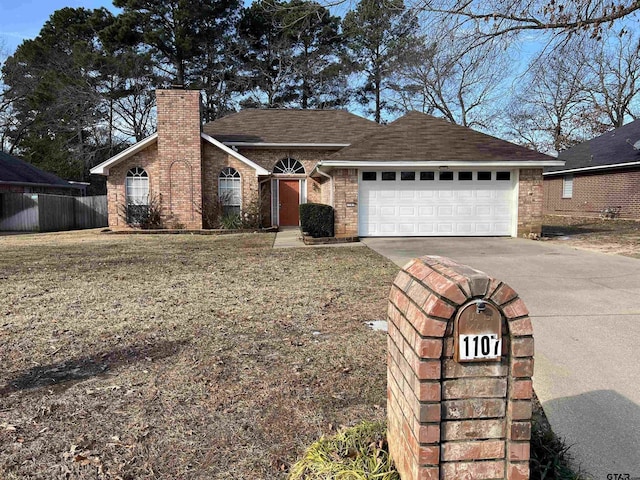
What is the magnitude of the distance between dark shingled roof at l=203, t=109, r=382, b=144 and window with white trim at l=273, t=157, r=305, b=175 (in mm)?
857

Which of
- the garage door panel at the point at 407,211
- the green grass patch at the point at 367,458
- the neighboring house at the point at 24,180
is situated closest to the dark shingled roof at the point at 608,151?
the garage door panel at the point at 407,211

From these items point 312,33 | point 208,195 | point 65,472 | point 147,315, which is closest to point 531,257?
point 147,315

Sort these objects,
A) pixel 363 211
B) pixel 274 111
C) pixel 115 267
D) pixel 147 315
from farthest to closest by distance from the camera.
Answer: pixel 274 111, pixel 363 211, pixel 115 267, pixel 147 315

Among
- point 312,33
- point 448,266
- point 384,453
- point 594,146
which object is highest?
point 312,33

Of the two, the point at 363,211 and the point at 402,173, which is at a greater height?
the point at 402,173

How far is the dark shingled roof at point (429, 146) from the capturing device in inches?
536

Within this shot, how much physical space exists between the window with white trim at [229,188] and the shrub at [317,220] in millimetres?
5202

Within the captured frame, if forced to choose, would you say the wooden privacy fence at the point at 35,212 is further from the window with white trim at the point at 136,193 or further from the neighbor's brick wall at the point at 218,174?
the neighbor's brick wall at the point at 218,174

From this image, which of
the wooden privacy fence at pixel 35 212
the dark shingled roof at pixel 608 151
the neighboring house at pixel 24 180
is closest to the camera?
the wooden privacy fence at pixel 35 212

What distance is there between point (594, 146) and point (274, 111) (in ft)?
58.2

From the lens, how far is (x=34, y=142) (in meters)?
31.5

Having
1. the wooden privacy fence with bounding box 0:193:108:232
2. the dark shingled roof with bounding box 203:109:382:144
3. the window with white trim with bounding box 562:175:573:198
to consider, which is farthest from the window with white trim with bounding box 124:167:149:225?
the window with white trim with bounding box 562:175:573:198

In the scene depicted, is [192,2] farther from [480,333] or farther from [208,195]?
[480,333]

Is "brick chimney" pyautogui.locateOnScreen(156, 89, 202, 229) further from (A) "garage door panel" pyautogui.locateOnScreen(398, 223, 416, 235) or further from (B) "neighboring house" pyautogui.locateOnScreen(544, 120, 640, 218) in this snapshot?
(B) "neighboring house" pyautogui.locateOnScreen(544, 120, 640, 218)
